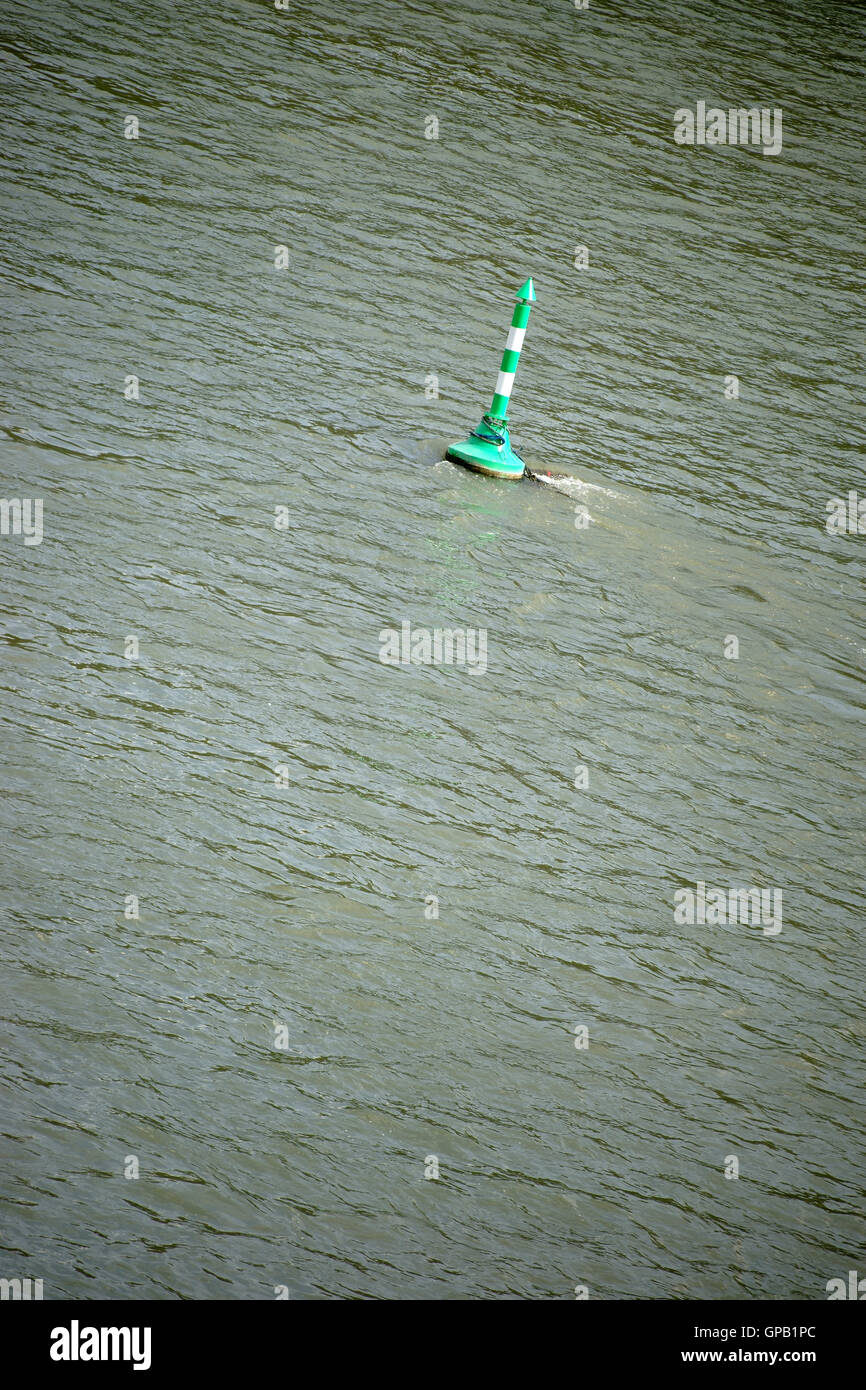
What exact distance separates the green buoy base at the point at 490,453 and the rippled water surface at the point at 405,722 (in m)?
0.18

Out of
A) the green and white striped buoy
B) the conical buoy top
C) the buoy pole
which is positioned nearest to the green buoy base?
the green and white striped buoy

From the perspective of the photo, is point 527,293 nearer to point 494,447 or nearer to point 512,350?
point 512,350

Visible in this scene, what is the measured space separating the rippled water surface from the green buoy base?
18 cm

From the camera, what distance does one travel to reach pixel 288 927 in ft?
17.7

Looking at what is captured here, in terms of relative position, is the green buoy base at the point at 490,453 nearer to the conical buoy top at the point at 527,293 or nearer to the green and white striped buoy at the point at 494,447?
the green and white striped buoy at the point at 494,447

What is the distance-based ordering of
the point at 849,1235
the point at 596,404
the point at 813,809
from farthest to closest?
the point at 596,404, the point at 813,809, the point at 849,1235

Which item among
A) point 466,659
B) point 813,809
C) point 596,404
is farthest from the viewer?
point 596,404

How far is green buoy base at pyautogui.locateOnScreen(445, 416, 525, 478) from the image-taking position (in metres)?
9.40

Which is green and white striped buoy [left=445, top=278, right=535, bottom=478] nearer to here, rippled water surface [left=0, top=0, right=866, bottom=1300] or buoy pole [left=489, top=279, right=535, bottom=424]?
buoy pole [left=489, top=279, right=535, bottom=424]

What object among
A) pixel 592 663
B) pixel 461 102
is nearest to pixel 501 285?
pixel 461 102

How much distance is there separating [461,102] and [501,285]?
4.45m

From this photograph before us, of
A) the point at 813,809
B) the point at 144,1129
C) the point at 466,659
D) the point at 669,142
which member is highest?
the point at 669,142

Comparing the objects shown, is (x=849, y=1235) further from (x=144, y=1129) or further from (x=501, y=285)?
(x=501, y=285)

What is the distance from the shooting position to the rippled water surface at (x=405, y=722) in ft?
14.8
